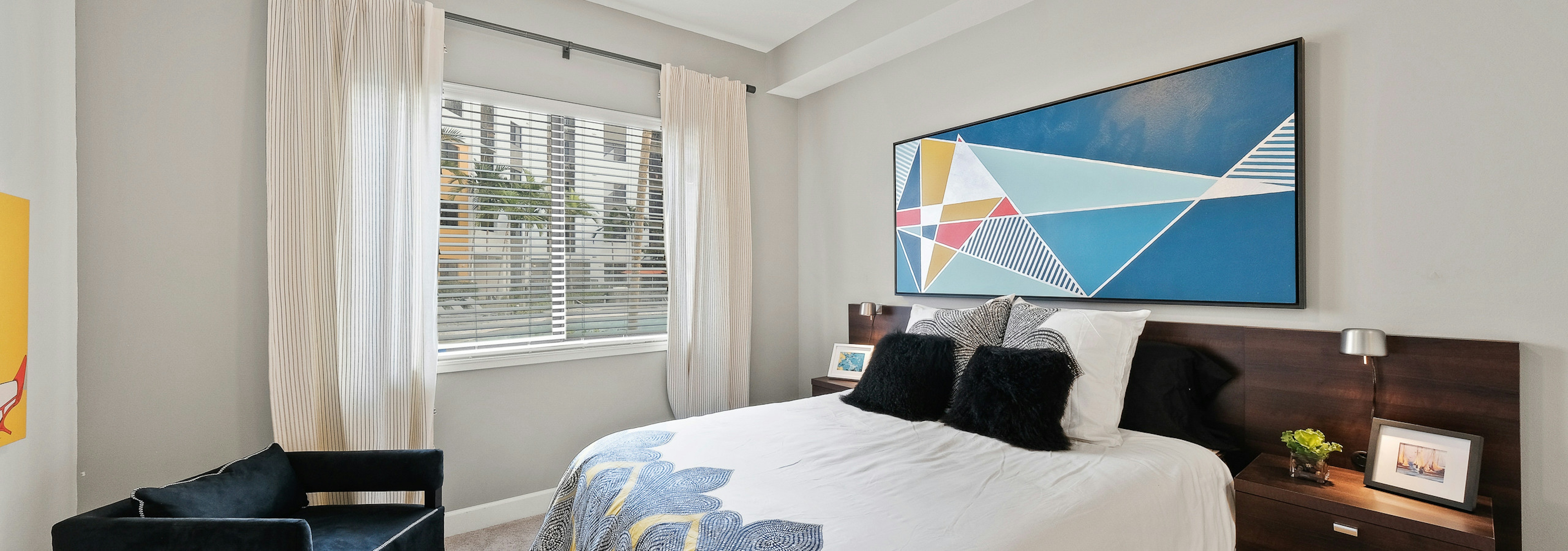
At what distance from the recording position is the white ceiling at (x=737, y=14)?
317 cm

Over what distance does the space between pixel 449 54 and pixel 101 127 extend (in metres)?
1.19

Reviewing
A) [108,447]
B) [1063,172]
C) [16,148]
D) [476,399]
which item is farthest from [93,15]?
[1063,172]

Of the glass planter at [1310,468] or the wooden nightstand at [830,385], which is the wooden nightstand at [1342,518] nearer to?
the glass planter at [1310,468]

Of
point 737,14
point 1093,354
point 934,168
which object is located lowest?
point 1093,354

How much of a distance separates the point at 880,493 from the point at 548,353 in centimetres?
209

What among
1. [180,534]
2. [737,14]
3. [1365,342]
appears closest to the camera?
[180,534]

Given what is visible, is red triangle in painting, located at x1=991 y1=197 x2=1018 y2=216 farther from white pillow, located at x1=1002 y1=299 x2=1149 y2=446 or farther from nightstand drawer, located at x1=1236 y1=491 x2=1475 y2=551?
nightstand drawer, located at x1=1236 y1=491 x2=1475 y2=551

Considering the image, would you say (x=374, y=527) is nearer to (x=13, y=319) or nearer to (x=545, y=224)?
(x=13, y=319)

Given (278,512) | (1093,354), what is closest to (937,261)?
(1093,354)

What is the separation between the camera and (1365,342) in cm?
173

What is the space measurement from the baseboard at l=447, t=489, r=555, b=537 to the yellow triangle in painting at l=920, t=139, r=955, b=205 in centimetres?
234

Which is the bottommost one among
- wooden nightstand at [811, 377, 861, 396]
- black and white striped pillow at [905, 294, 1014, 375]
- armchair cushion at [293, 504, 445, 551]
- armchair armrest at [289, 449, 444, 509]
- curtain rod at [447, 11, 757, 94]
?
armchair cushion at [293, 504, 445, 551]

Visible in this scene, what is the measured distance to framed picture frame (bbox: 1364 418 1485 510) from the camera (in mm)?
1544

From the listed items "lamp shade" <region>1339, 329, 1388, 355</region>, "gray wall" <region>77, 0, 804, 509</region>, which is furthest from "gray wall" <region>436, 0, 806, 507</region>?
"lamp shade" <region>1339, 329, 1388, 355</region>
